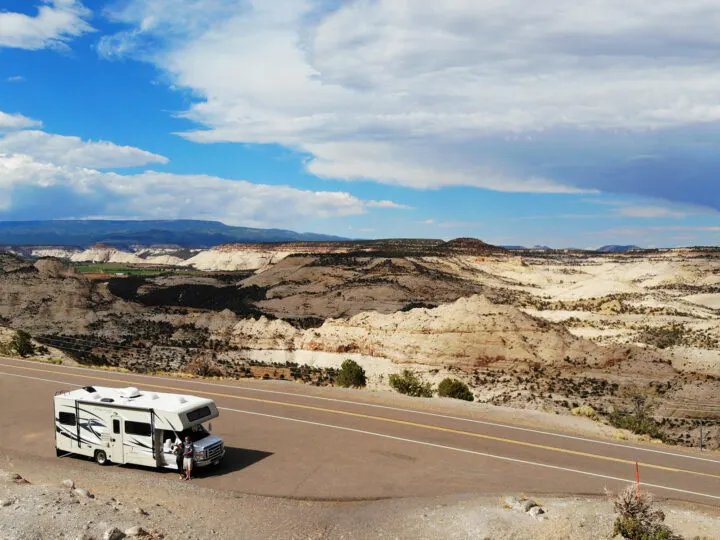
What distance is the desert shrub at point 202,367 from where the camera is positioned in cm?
4366

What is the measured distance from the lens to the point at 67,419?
20031mm

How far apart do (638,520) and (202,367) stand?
126ft

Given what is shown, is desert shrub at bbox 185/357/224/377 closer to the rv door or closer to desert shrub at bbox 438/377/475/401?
desert shrub at bbox 438/377/475/401

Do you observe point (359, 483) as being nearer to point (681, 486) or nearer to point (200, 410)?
point (200, 410)

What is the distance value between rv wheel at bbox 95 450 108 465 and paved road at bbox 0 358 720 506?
7.19 ft

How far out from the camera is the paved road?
18.2m

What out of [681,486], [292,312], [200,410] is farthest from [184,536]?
[292,312]

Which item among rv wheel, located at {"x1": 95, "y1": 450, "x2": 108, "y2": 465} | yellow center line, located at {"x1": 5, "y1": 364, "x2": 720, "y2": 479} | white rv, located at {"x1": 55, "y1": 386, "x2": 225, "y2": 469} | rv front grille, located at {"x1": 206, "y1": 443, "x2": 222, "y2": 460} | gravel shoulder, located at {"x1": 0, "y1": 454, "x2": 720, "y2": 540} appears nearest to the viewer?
gravel shoulder, located at {"x1": 0, "y1": 454, "x2": 720, "y2": 540}

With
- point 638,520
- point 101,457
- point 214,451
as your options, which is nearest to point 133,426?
point 101,457

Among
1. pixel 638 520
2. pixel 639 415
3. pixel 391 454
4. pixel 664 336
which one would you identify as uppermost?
pixel 638 520

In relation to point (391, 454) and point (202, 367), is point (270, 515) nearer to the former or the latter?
point (391, 454)

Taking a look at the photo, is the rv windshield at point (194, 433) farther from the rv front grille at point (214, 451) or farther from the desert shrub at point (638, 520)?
the desert shrub at point (638, 520)

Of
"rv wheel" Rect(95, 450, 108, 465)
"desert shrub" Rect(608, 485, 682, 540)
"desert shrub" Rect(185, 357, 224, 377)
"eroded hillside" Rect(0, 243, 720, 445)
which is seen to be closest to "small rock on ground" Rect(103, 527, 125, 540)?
"rv wheel" Rect(95, 450, 108, 465)

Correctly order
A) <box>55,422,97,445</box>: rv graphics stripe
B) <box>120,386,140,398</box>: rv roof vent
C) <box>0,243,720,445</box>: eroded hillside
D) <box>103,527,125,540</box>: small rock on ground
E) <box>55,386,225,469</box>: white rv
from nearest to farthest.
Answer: <box>103,527,125,540</box>: small rock on ground, <box>55,386,225,469</box>: white rv, <box>120,386,140,398</box>: rv roof vent, <box>55,422,97,445</box>: rv graphics stripe, <box>0,243,720,445</box>: eroded hillside
